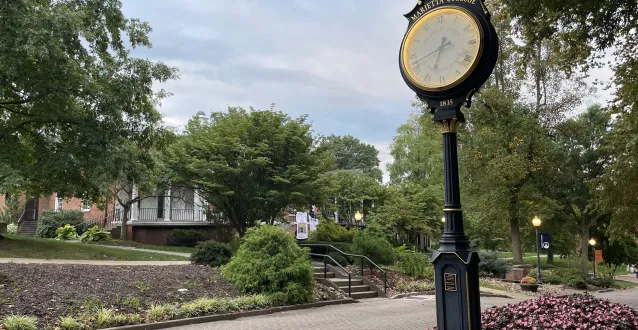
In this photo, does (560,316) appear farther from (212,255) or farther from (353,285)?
(212,255)

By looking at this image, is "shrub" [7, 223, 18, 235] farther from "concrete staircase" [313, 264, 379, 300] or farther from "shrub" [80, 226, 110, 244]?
"concrete staircase" [313, 264, 379, 300]

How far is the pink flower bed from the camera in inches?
251

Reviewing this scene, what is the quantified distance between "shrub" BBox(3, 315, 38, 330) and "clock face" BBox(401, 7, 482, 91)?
6655 mm

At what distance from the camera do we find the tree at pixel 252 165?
21.5 meters

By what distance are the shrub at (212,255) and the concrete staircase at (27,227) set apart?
2158 cm

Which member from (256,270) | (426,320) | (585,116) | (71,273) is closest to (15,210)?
(71,273)

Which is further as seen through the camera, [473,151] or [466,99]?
[473,151]

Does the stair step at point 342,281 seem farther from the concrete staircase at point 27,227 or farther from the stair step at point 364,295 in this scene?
the concrete staircase at point 27,227

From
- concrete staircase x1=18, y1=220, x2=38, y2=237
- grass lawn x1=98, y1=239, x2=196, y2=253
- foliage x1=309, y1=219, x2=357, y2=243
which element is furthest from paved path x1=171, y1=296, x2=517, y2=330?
A: concrete staircase x1=18, y1=220, x2=38, y2=237

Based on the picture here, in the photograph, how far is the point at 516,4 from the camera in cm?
924

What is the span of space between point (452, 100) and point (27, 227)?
34318mm

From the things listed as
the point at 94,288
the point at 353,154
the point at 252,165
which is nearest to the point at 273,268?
the point at 94,288

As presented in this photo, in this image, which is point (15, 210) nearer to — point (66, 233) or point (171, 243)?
point (66, 233)

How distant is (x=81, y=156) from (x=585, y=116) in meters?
28.4
